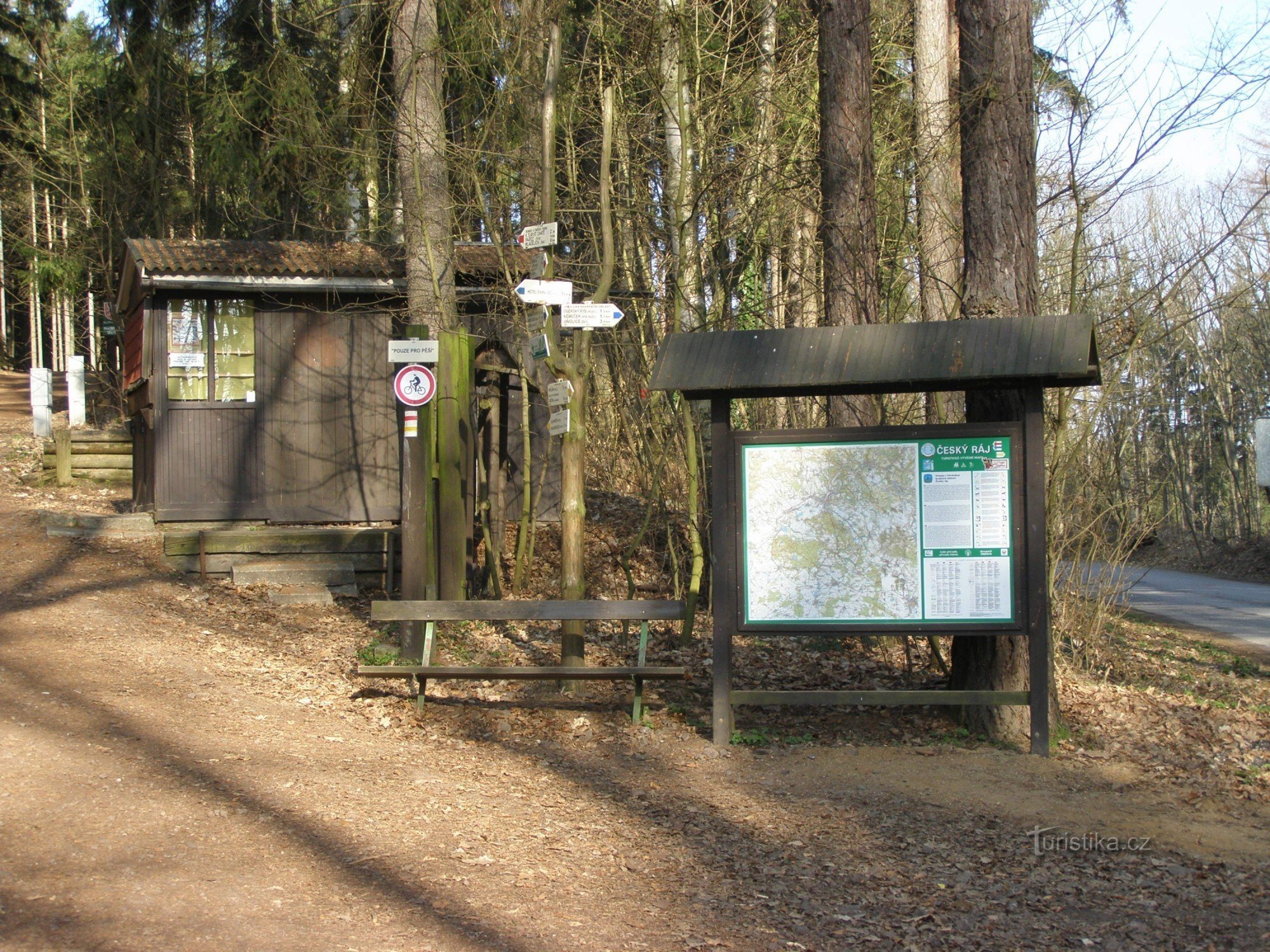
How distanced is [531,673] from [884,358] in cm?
317

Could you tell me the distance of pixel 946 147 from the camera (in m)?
11.7

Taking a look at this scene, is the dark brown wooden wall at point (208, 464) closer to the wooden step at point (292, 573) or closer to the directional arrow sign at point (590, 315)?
the wooden step at point (292, 573)

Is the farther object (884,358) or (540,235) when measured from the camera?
(540,235)

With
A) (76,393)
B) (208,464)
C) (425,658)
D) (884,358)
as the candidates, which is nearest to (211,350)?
(208,464)

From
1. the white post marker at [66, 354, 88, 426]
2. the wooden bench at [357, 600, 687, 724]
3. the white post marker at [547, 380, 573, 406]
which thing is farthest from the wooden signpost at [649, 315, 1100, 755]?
the white post marker at [66, 354, 88, 426]

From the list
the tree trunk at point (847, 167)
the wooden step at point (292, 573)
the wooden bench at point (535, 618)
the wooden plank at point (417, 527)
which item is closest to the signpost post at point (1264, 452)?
the tree trunk at point (847, 167)

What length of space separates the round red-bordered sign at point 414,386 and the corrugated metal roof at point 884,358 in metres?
2.86

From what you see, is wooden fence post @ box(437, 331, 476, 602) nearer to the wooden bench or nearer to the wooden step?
the wooden bench

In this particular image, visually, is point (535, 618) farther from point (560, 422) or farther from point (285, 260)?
point (285, 260)

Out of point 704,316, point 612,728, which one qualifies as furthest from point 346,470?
point 612,728

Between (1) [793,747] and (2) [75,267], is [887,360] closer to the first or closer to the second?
(1) [793,747]

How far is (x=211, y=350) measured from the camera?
1392 centimetres

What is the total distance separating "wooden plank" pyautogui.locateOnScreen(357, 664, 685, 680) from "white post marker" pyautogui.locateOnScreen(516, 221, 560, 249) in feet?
9.93

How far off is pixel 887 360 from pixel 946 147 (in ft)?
19.2
